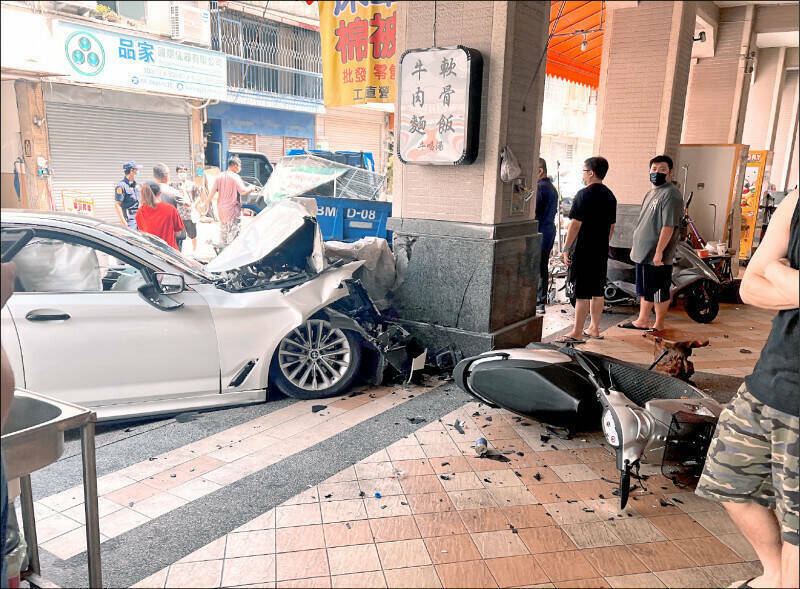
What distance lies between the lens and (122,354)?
3.84m

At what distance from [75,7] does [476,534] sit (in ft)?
9.37

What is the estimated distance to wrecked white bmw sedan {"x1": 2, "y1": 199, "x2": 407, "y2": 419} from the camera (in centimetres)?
363

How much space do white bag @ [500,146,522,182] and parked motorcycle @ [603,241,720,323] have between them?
3.30m

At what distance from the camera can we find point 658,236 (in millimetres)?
6301

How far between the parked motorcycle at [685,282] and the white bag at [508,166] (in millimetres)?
3303

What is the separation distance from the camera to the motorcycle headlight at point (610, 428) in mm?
3141

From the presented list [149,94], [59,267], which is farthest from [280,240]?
[149,94]

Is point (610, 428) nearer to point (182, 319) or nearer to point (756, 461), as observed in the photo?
point (756, 461)

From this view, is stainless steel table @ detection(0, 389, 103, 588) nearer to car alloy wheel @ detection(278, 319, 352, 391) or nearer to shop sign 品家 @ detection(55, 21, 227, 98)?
car alloy wheel @ detection(278, 319, 352, 391)

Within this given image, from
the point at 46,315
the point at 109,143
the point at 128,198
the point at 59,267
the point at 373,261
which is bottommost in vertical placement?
the point at 46,315

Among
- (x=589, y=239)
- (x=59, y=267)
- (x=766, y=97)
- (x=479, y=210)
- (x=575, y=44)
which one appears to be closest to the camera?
(x=59, y=267)

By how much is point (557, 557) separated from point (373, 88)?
369 centimetres

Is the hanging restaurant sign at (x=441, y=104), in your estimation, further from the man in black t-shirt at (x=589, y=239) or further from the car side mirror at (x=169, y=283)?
the car side mirror at (x=169, y=283)

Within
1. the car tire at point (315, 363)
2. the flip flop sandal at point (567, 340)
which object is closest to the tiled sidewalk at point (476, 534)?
the car tire at point (315, 363)
